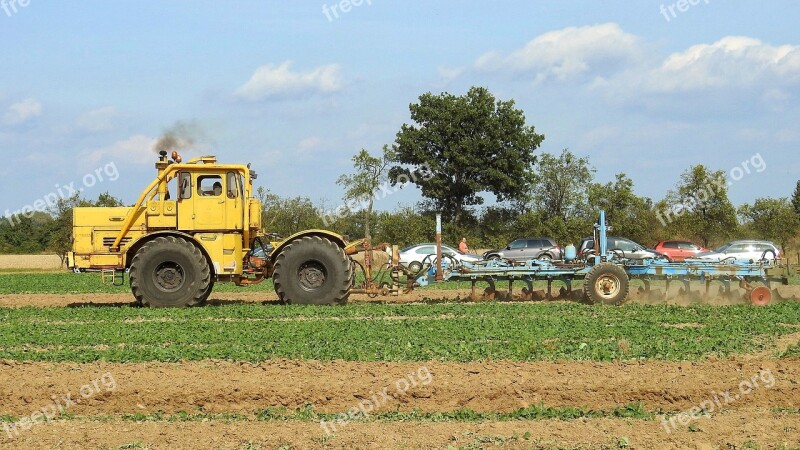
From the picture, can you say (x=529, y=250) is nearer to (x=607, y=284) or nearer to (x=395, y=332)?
(x=607, y=284)

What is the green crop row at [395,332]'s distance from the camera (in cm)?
1334

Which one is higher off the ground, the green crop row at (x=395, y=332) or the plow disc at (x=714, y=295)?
the plow disc at (x=714, y=295)

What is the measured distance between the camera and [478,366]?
12031mm

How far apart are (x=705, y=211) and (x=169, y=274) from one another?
38.6 m

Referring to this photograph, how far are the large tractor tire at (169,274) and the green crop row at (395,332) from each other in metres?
0.57

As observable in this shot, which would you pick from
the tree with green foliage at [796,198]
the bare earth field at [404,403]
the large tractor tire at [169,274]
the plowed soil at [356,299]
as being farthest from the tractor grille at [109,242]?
the tree with green foliage at [796,198]

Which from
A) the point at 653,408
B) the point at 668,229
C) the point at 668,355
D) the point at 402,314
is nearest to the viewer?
the point at 653,408

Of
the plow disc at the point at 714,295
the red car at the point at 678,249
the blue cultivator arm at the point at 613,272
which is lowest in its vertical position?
the plow disc at the point at 714,295

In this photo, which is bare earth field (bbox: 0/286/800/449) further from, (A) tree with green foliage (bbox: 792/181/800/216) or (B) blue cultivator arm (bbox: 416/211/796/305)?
(A) tree with green foliage (bbox: 792/181/800/216)

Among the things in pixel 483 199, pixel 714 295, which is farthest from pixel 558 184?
pixel 714 295

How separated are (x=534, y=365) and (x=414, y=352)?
6.55 ft

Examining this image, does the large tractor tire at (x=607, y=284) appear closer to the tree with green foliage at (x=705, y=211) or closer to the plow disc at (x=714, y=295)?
the plow disc at (x=714, y=295)

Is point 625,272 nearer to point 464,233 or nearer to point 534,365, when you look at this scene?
point 534,365

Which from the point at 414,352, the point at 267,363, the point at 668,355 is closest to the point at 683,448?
the point at 668,355
